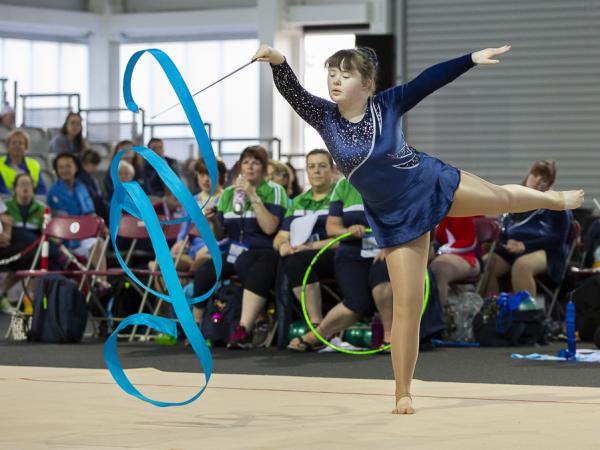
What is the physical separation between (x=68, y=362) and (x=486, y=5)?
25.8ft

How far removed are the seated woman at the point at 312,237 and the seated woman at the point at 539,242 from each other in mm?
1400

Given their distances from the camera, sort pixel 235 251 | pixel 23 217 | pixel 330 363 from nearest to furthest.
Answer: pixel 330 363
pixel 235 251
pixel 23 217

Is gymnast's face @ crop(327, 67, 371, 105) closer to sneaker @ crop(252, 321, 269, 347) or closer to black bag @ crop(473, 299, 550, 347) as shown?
sneaker @ crop(252, 321, 269, 347)

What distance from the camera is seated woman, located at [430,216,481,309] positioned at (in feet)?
22.9

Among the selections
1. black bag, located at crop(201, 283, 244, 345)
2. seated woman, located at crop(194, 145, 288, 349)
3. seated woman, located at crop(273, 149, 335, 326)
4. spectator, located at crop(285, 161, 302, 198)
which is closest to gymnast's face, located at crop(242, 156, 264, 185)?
seated woman, located at crop(194, 145, 288, 349)

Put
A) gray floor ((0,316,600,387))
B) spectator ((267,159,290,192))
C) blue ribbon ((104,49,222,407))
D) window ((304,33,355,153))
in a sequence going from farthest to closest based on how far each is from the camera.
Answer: window ((304,33,355,153)), spectator ((267,159,290,192)), gray floor ((0,316,600,387)), blue ribbon ((104,49,222,407))

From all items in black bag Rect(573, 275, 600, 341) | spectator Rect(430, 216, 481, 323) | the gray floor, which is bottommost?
the gray floor

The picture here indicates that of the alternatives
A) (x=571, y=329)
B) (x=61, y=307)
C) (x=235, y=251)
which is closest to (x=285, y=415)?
(x=571, y=329)

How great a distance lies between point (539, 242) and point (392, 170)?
381 centimetres

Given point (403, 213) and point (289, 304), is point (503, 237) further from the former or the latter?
point (403, 213)

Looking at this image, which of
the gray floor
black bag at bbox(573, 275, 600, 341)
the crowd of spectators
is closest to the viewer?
the gray floor

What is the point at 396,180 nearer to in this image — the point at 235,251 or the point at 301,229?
the point at 301,229

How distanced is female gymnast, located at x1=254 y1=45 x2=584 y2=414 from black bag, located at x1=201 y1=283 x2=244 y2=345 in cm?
306

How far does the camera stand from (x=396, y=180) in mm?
3816
